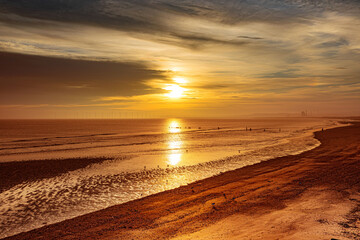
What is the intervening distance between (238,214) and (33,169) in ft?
73.1

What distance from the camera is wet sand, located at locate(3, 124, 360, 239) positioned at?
8320 mm

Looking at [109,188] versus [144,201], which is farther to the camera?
[109,188]

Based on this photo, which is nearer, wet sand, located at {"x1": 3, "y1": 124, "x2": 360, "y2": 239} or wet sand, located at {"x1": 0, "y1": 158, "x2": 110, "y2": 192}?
wet sand, located at {"x1": 3, "y1": 124, "x2": 360, "y2": 239}

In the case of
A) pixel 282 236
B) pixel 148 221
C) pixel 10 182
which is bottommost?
pixel 10 182

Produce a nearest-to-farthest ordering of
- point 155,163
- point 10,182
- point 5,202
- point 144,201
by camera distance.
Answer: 1. point 144,201
2. point 5,202
3. point 10,182
4. point 155,163

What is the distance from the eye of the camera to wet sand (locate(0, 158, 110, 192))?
19859 mm

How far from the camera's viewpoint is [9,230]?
10.3 meters

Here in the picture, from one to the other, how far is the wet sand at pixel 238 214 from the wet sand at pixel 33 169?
11275 millimetres

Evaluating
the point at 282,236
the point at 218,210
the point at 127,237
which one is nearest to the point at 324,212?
the point at 282,236

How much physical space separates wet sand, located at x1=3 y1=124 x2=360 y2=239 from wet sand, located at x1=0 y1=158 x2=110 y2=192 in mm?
11275

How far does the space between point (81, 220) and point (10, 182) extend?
39.9 ft

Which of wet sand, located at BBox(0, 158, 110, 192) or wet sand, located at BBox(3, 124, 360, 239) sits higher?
wet sand, located at BBox(3, 124, 360, 239)

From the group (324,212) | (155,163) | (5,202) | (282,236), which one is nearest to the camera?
(282,236)

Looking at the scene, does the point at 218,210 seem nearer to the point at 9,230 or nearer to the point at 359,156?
the point at 9,230
